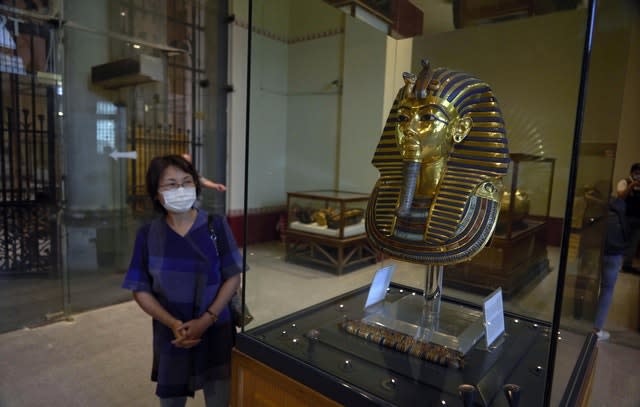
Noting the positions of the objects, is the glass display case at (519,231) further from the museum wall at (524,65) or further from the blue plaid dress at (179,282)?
the blue plaid dress at (179,282)

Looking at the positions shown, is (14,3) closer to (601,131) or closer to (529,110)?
(529,110)

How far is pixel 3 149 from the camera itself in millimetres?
2428

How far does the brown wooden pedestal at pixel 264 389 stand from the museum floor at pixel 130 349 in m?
0.23

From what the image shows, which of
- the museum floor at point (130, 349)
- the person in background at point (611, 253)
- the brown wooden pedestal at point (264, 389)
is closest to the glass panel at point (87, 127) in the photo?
the museum floor at point (130, 349)

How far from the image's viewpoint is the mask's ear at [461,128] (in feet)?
3.34

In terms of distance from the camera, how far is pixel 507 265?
1429mm

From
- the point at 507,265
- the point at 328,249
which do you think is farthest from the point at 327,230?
the point at 507,265

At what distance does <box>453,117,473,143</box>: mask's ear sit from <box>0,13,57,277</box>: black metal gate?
8.53ft

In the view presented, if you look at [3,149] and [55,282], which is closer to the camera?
[3,149]

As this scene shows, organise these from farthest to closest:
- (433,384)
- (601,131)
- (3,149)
Result: (3,149) < (601,131) < (433,384)

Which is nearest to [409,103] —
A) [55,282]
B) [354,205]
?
[354,205]

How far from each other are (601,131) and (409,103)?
59 cm

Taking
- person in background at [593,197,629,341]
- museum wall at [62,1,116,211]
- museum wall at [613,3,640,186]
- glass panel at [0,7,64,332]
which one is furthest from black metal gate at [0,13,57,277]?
museum wall at [613,3,640,186]

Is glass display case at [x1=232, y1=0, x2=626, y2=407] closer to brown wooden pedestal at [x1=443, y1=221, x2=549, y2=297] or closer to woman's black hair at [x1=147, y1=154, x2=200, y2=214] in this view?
brown wooden pedestal at [x1=443, y1=221, x2=549, y2=297]
